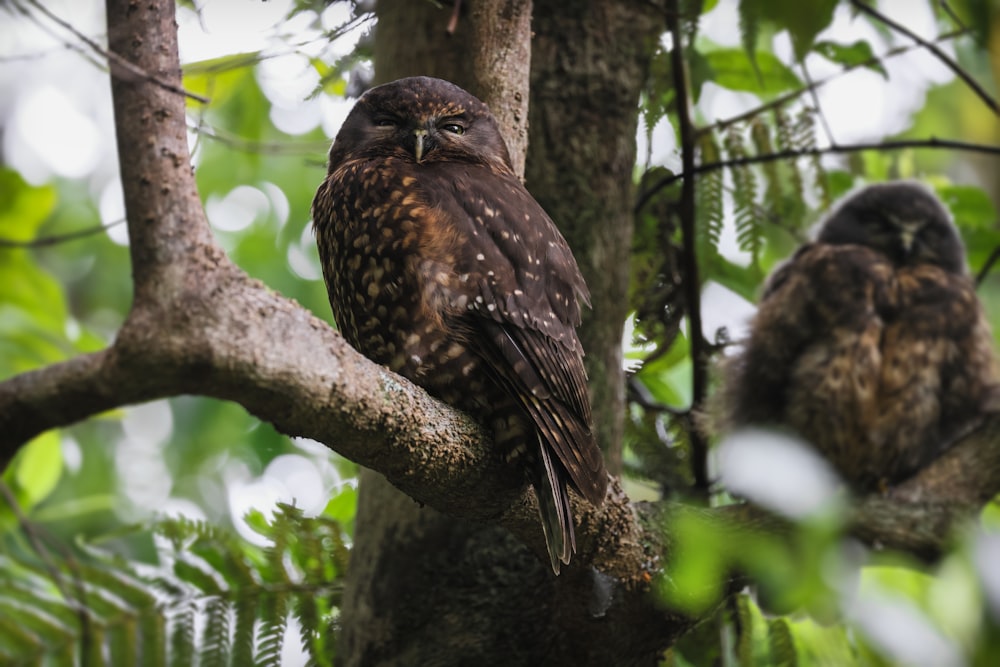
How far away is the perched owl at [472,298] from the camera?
215cm

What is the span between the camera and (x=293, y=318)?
1.54 meters

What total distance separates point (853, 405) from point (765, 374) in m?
0.35

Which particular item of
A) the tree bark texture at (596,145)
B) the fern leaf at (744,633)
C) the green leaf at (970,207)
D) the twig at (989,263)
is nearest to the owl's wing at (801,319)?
the twig at (989,263)

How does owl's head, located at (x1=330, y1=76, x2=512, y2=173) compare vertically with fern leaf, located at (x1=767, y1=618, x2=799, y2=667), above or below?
above

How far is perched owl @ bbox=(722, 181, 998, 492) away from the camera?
404 centimetres

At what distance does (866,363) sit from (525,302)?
2191mm

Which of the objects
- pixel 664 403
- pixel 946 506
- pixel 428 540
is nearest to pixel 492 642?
pixel 428 540

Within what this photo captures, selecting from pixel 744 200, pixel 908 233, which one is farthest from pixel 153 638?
pixel 908 233

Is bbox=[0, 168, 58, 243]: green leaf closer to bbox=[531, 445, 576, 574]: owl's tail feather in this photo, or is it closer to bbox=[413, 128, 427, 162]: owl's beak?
bbox=[413, 128, 427, 162]: owl's beak

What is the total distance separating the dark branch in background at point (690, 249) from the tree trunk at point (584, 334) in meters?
0.11

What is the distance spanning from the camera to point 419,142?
2.58 m

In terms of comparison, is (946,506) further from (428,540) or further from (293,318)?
(293,318)

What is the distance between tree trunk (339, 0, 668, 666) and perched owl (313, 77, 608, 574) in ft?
0.89

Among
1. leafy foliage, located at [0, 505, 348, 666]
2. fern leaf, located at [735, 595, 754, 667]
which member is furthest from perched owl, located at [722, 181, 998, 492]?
leafy foliage, located at [0, 505, 348, 666]
